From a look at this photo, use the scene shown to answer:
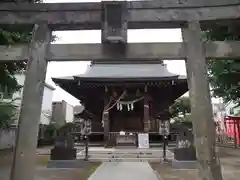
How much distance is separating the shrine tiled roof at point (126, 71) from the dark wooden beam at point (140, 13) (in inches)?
406

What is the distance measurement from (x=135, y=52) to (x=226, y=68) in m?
3.98

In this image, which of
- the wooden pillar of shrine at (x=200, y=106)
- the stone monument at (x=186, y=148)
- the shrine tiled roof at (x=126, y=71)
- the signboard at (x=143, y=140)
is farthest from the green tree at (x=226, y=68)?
the shrine tiled roof at (x=126, y=71)

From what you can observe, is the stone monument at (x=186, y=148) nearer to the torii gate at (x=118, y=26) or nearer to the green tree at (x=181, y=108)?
the torii gate at (x=118, y=26)

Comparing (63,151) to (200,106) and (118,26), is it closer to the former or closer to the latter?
(118,26)

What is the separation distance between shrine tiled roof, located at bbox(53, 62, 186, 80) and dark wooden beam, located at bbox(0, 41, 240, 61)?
10341mm

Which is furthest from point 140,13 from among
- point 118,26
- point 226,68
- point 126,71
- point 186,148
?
point 126,71

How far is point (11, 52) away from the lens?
5.27 meters

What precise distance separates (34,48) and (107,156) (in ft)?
28.5

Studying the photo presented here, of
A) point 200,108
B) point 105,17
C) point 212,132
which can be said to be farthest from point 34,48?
point 212,132

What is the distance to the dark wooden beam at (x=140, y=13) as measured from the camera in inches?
204

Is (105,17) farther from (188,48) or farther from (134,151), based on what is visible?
(134,151)

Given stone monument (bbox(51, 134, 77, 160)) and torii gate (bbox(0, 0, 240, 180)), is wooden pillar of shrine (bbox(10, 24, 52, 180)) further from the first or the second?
stone monument (bbox(51, 134, 77, 160))

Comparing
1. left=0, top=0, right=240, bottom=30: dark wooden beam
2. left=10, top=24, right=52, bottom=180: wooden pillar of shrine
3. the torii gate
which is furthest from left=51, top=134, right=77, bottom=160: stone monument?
left=0, top=0, right=240, bottom=30: dark wooden beam

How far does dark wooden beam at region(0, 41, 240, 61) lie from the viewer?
515 centimetres
